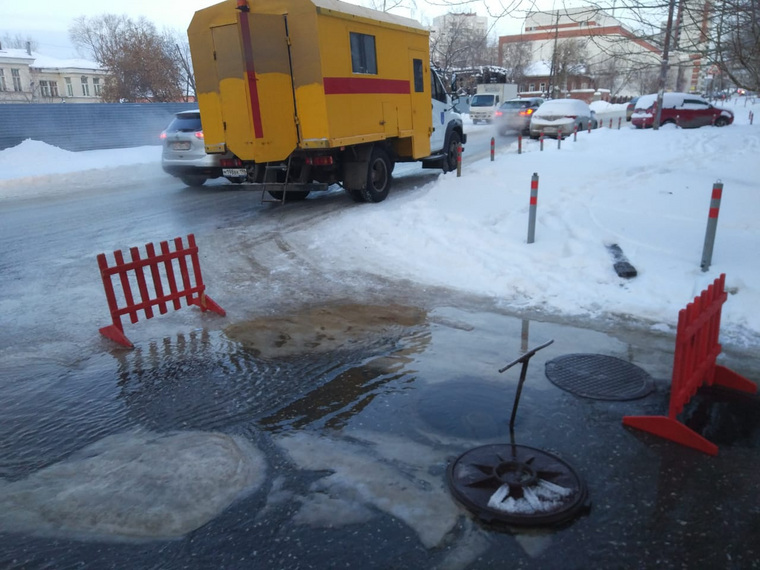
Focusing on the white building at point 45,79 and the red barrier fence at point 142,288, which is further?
the white building at point 45,79

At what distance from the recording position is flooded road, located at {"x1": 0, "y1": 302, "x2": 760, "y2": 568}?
2.79m

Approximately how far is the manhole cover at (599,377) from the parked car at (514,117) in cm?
2460

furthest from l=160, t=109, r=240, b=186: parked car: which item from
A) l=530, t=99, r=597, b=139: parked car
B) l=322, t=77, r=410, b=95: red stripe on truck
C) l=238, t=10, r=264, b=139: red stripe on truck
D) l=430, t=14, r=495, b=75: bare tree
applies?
l=430, t=14, r=495, b=75: bare tree

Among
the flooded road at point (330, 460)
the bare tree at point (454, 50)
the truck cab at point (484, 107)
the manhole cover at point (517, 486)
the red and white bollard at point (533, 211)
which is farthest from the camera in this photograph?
the bare tree at point (454, 50)

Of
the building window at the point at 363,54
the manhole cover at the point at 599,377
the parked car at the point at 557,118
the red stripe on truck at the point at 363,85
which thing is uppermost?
the building window at the point at 363,54

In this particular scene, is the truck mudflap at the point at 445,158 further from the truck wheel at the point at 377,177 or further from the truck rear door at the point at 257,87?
the truck rear door at the point at 257,87

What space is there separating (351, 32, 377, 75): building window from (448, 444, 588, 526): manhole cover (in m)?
8.39

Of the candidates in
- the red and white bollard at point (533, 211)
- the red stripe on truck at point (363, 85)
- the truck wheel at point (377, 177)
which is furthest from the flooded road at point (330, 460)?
the truck wheel at point (377, 177)

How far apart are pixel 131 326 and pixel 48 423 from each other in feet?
6.41

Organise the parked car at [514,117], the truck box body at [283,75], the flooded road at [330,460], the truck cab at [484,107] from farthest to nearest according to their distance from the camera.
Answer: the truck cab at [484,107] → the parked car at [514,117] → the truck box body at [283,75] → the flooded road at [330,460]

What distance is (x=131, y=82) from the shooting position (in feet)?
116

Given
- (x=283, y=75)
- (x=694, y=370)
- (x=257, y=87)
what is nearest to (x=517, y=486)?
(x=694, y=370)

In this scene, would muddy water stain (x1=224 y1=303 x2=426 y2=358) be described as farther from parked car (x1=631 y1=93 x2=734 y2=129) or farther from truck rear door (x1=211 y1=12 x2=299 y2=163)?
parked car (x1=631 y1=93 x2=734 y2=129)

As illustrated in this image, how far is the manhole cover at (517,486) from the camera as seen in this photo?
296 centimetres
